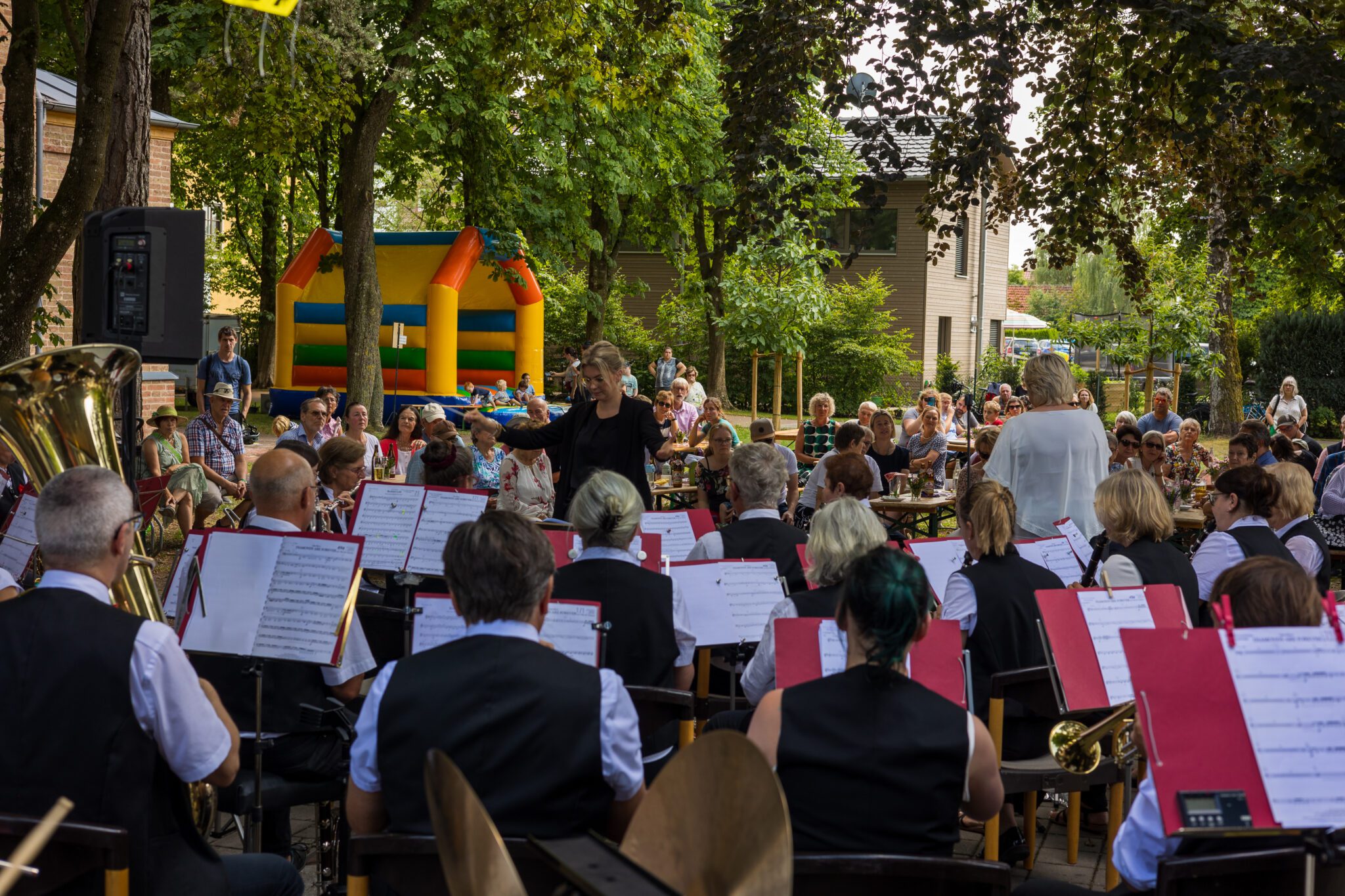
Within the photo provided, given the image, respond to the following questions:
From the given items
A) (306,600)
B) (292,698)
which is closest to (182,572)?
(292,698)

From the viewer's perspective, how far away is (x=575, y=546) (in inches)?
200

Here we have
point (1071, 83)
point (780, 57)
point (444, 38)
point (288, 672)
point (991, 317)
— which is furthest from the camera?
point (991, 317)

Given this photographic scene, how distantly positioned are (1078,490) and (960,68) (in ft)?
10.7

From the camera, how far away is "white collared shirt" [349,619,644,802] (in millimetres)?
2582

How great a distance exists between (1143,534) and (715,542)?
1663 millimetres

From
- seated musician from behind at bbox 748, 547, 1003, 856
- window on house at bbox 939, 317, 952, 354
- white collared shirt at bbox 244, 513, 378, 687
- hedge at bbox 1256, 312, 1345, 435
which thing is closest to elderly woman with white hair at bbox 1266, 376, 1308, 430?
hedge at bbox 1256, 312, 1345, 435

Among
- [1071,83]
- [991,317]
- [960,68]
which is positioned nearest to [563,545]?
[960,68]

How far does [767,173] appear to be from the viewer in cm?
838

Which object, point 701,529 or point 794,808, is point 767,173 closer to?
point 701,529

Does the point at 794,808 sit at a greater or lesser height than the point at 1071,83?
lesser

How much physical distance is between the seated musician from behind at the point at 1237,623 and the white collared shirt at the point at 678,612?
1792mm

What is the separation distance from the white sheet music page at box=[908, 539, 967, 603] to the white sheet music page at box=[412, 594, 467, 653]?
2.05 metres

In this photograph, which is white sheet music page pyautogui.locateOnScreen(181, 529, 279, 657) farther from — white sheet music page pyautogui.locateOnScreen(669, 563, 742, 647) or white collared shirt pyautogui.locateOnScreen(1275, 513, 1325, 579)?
white collared shirt pyautogui.locateOnScreen(1275, 513, 1325, 579)

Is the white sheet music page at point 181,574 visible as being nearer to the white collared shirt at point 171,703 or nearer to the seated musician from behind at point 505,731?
the white collared shirt at point 171,703
